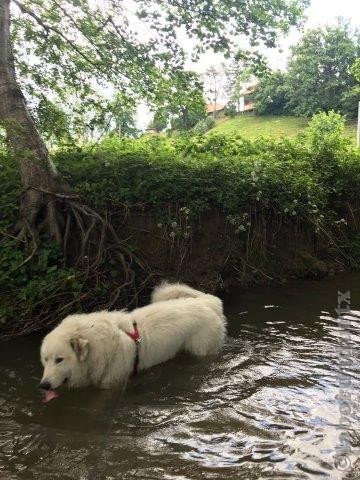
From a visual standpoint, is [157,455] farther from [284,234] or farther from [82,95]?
[82,95]

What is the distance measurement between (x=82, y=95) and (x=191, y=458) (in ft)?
30.2

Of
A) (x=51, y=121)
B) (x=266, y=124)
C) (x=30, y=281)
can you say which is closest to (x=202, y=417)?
(x=30, y=281)

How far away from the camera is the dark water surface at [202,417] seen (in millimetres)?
3713

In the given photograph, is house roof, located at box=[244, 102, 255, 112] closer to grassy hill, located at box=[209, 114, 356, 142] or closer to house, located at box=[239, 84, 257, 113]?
house, located at box=[239, 84, 257, 113]

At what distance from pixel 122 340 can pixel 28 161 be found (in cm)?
436

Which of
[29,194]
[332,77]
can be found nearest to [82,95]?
[29,194]

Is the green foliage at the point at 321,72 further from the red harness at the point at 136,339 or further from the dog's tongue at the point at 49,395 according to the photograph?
the dog's tongue at the point at 49,395

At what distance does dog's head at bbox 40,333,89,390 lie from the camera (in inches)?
183

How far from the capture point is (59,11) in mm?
9859

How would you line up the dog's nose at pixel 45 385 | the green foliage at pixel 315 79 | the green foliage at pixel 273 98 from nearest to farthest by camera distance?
the dog's nose at pixel 45 385 < the green foliage at pixel 315 79 < the green foliage at pixel 273 98

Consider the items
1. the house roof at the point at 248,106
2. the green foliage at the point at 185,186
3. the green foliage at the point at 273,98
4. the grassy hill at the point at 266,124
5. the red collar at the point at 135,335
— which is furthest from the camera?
the house roof at the point at 248,106

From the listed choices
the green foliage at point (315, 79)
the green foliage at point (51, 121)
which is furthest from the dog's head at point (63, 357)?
the green foliage at point (315, 79)

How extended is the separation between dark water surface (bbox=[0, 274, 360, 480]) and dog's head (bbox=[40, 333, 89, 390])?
0.37 m

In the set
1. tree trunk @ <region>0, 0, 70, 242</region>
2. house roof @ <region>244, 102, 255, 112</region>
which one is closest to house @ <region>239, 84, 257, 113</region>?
house roof @ <region>244, 102, 255, 112</region>
